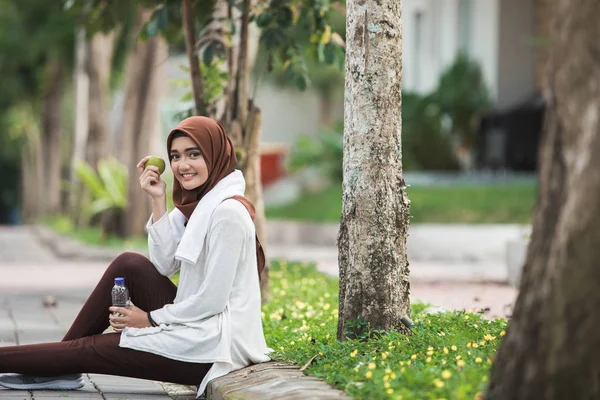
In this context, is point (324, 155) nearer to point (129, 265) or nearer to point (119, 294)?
point (129, 265)

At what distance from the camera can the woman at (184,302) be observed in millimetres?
5387

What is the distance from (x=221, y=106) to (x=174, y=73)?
30713mm

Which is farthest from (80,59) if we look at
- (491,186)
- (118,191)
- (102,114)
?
(491,186)

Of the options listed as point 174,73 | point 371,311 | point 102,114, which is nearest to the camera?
point 371,311

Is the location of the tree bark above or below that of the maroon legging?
above

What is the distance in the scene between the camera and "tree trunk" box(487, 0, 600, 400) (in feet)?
12.3

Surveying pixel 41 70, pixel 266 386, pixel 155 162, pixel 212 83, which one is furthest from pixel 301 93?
pixel 266 386

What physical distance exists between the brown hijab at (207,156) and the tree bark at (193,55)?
306cm

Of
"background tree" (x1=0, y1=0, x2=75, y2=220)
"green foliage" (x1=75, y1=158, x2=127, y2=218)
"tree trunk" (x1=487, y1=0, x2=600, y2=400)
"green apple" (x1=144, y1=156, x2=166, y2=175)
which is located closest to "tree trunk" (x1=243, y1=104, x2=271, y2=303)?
"green apple" (x1=144, y1=156, x2=166, y2=175)

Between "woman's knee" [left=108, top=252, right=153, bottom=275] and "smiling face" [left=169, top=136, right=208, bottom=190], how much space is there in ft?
1.50

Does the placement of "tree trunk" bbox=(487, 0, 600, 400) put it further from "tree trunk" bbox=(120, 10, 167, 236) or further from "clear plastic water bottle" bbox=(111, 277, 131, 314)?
"tree trunk" bbox=(120, 10, 167, 236)

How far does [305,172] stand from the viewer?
30047 millimetres

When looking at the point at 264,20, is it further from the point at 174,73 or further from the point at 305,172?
the point at 174,73

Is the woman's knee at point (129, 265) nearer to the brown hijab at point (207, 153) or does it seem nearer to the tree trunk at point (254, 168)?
the brown hijab at point (207, 153)
